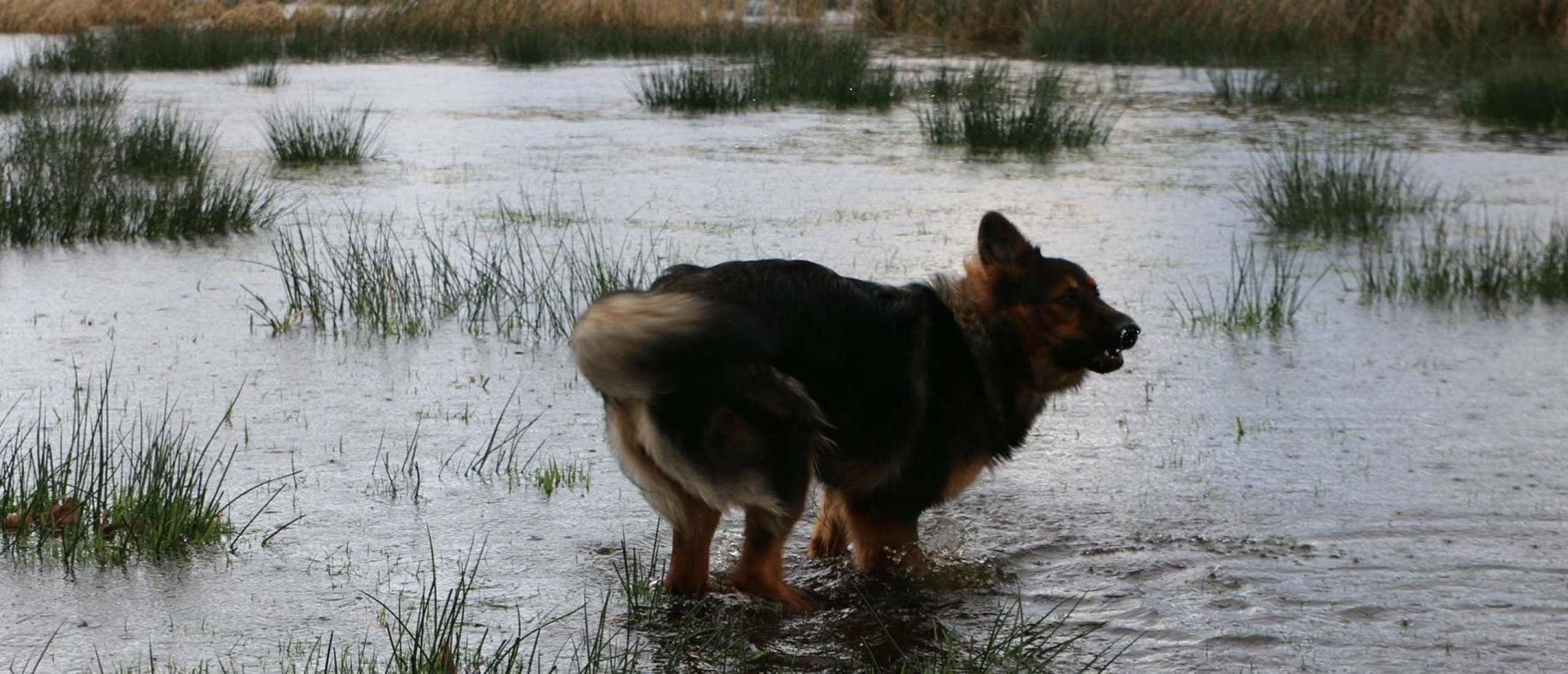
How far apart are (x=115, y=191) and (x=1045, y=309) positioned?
650 centimetres

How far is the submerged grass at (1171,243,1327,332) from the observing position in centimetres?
719

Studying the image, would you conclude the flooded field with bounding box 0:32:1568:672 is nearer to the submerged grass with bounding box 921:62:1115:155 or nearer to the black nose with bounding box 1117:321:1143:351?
the black nose with bounding box 1117:321:1143:351

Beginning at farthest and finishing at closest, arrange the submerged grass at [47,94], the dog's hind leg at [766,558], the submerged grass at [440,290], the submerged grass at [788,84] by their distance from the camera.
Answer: the submerged grass at [788,84], the submerged grass at [47,94], the submerged grass at [440,290], the dog's hind leg at [766,558]

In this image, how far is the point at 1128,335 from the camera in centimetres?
433

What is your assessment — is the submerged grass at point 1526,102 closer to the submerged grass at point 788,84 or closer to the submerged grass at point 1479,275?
the submerged grass at point 788,84

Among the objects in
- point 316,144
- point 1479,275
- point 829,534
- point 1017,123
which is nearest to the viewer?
point 829,534

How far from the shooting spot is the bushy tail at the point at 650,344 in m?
3.53

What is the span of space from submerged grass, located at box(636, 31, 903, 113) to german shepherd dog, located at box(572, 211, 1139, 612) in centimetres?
1117

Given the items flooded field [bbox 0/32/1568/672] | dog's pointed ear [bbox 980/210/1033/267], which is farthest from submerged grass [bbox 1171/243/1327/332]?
dog's pointed ear [bbox 980/210/1033/267]

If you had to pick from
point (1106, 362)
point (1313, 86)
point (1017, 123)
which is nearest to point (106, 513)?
point (1106, 362)

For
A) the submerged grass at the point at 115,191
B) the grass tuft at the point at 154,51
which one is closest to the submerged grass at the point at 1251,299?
the submerged grass at the point at 115,191

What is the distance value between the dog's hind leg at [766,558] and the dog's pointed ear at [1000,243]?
0.97 meters

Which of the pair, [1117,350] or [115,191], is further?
[115,191]

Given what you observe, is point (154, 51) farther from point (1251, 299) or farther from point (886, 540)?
point (886, 540)
